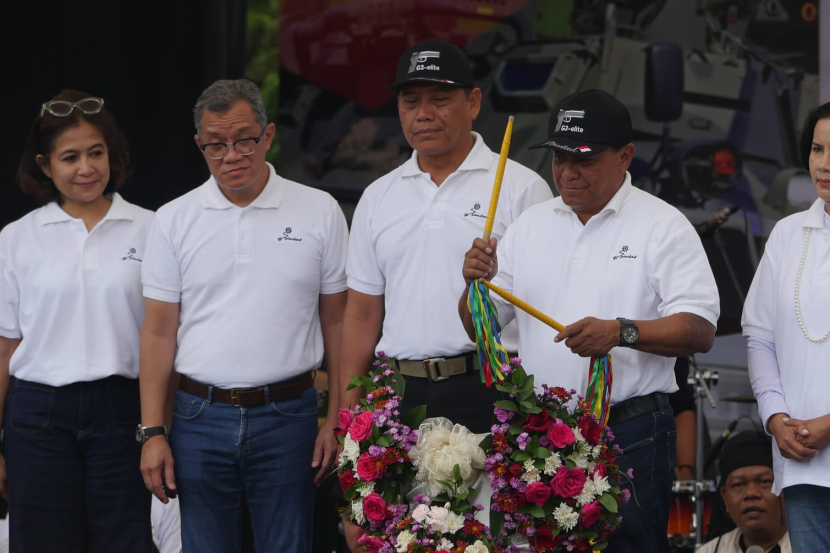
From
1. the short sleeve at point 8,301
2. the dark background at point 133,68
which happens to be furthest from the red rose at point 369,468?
the dark background at point 133,68

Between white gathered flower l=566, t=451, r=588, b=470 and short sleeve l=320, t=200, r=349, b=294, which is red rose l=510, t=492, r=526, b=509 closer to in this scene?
white gathered flower l=566, t=451, r=588, b=470

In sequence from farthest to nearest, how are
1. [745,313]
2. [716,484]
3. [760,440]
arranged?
[716,484] < [760,440] < [745,313]

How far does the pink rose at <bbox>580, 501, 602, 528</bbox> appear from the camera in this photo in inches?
102

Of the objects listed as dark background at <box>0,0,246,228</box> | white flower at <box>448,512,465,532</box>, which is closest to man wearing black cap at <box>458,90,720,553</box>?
white flower at <box>448,512,465,532</box>

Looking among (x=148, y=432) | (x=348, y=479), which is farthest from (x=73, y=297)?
(x=348, y=479)

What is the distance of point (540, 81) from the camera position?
220 inches

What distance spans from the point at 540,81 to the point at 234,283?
2.70 meters

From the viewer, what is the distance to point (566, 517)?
2.61 meters

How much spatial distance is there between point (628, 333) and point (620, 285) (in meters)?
0.19

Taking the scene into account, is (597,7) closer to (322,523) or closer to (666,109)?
(666,109)

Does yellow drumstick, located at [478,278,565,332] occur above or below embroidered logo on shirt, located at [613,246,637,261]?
below

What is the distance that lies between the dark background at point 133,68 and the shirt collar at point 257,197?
2.45m

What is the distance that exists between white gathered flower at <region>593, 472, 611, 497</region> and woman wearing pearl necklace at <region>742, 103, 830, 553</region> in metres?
0.56

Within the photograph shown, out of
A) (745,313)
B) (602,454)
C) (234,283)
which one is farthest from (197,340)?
(745,313)
